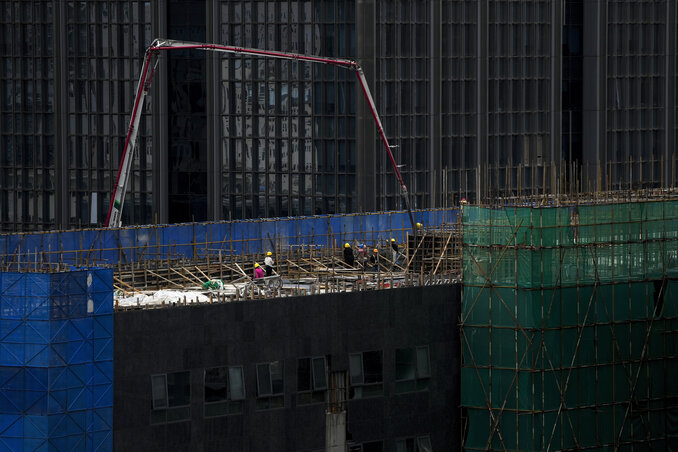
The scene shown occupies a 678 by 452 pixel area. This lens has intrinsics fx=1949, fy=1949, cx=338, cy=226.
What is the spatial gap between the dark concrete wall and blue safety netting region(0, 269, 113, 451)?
7.03 ft

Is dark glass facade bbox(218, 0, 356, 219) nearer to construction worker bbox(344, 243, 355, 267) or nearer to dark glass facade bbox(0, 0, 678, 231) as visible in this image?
dark glass facade bbox(0, 0, 678, 231)

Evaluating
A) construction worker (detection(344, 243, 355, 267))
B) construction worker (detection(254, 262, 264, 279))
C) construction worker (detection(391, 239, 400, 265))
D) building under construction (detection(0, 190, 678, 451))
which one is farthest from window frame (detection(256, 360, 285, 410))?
construction worker (detection(391, 239, 400, 265))

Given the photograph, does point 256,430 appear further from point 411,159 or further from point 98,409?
point 411,159

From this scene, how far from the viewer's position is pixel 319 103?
5005 inches

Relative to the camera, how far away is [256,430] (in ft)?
261

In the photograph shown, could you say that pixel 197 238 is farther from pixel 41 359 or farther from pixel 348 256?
pixel 41 359

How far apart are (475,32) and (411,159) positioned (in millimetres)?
9820

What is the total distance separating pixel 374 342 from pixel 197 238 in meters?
18.7

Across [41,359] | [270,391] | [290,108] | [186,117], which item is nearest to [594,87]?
[290,108]

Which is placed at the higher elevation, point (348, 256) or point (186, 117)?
point (186, 117)

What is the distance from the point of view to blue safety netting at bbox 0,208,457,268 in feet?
307

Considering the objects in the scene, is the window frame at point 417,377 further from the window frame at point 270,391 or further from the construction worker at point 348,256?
the construction worker at point 348,256

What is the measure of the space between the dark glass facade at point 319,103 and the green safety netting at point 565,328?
132ft

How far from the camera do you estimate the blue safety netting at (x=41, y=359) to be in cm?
7312
